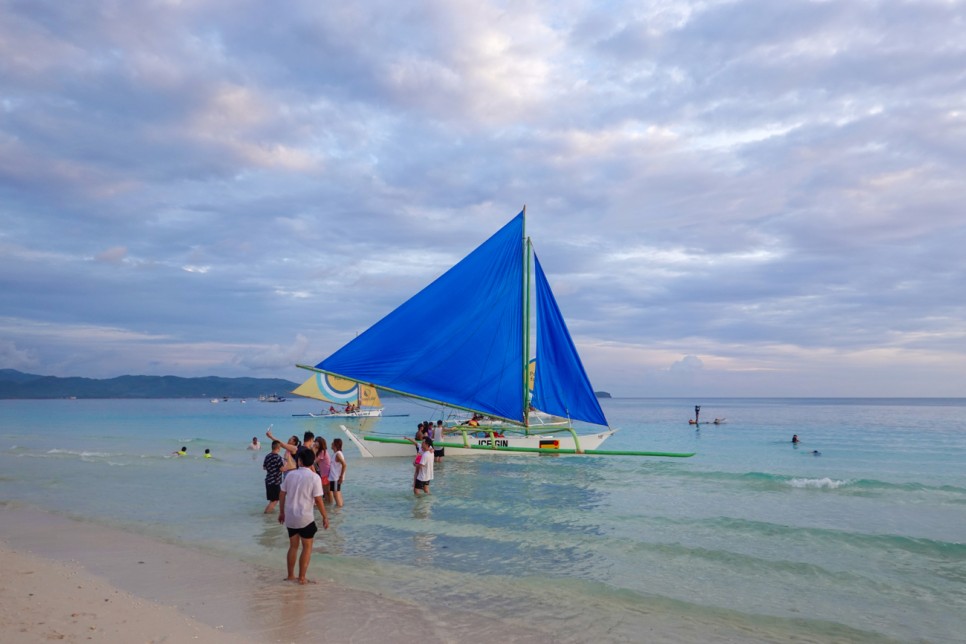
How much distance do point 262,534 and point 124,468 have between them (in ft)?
47.9

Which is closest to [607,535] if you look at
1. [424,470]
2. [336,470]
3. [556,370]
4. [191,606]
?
[424,470]

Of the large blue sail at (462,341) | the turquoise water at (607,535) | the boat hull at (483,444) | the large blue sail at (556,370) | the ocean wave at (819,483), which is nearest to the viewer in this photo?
the turquoise water at (607,535)

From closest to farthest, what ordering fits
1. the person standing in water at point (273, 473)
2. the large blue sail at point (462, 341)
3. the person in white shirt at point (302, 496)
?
the person in white shirt at point (302, 496), the person standing in water at point (273, 473), the large blue sail at point (462, 341)

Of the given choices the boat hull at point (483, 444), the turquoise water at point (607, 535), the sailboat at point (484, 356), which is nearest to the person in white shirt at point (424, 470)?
the turquoise water at point (607, 535)

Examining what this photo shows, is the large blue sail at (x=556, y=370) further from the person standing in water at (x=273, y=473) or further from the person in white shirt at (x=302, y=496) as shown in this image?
the person in white shirt at (x=302, y=496)

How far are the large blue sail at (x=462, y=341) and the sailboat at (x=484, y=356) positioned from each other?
0.11 feet

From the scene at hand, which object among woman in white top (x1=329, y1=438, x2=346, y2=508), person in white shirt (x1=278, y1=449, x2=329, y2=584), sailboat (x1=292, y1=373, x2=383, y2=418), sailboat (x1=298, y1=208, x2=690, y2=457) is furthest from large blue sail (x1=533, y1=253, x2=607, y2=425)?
sailboat (x1=292, y1=373, x2=383, y2=418)

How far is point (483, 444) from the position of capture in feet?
78.3

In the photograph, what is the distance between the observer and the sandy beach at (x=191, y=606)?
250 inches

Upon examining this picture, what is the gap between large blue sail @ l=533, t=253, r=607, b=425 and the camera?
24.3 m

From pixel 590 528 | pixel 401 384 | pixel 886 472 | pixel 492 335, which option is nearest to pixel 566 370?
pixel 492 335

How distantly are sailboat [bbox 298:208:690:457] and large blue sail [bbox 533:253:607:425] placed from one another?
1.5 inches

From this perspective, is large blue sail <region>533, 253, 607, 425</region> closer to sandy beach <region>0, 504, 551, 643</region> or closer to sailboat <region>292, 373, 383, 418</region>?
→ sandy beach <region>0, 504, 551, 643</region>

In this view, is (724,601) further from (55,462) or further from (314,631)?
(55,462)
